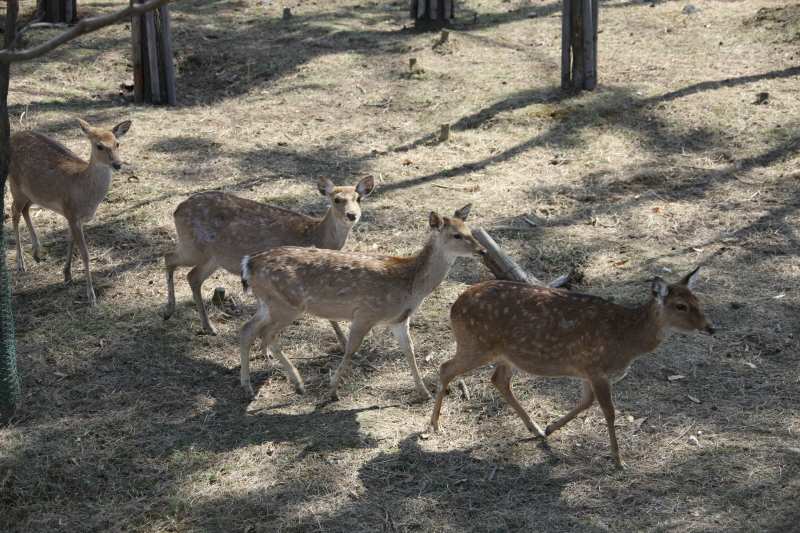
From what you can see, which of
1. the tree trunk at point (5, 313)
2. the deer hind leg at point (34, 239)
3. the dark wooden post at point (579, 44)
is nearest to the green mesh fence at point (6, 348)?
the tree trunk at point (5, 313)

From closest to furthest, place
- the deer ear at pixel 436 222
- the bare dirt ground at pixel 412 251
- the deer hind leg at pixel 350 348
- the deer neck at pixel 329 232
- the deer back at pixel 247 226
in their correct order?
the bare dirt ground at pixel 412 251, the deer hind leg at pixel 350 348, the deer ear at pixel 436 222, the deer back at pixel 247 226, the deer neck at pixel 329 232

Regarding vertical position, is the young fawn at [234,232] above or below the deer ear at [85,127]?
below

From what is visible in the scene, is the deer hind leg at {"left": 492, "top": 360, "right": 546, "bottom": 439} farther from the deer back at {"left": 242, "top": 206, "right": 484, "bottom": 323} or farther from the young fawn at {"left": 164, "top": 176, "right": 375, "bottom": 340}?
the young fawn at {"left": 164, "top": 176, "right": 375, "bottom": 340}

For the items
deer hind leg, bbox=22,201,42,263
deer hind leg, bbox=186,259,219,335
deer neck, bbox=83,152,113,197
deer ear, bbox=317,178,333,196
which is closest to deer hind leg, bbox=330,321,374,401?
deer hind leg, bbox=186,259,219,335

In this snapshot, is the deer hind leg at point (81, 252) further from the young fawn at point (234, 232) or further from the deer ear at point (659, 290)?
the deer ear at point (659, 290)

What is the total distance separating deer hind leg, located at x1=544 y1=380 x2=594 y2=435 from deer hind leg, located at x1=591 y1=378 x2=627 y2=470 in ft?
0.70

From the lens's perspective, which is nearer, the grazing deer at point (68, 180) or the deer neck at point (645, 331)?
the deer neck at point (645, 331)

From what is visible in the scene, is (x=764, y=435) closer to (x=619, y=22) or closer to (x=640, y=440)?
(x=640, y=440)

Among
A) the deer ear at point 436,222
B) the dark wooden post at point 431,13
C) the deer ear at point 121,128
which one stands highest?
the dark wooden post at point 431,13

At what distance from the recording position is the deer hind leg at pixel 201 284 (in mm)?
7504

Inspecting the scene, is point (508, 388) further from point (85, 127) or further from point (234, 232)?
point (85, 127)

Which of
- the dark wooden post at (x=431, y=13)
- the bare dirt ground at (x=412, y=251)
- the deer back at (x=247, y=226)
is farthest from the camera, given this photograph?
the dark wooden post at (x=431, y=13)

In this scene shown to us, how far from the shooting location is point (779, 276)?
26.4 feet

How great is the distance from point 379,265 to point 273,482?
2.09m
